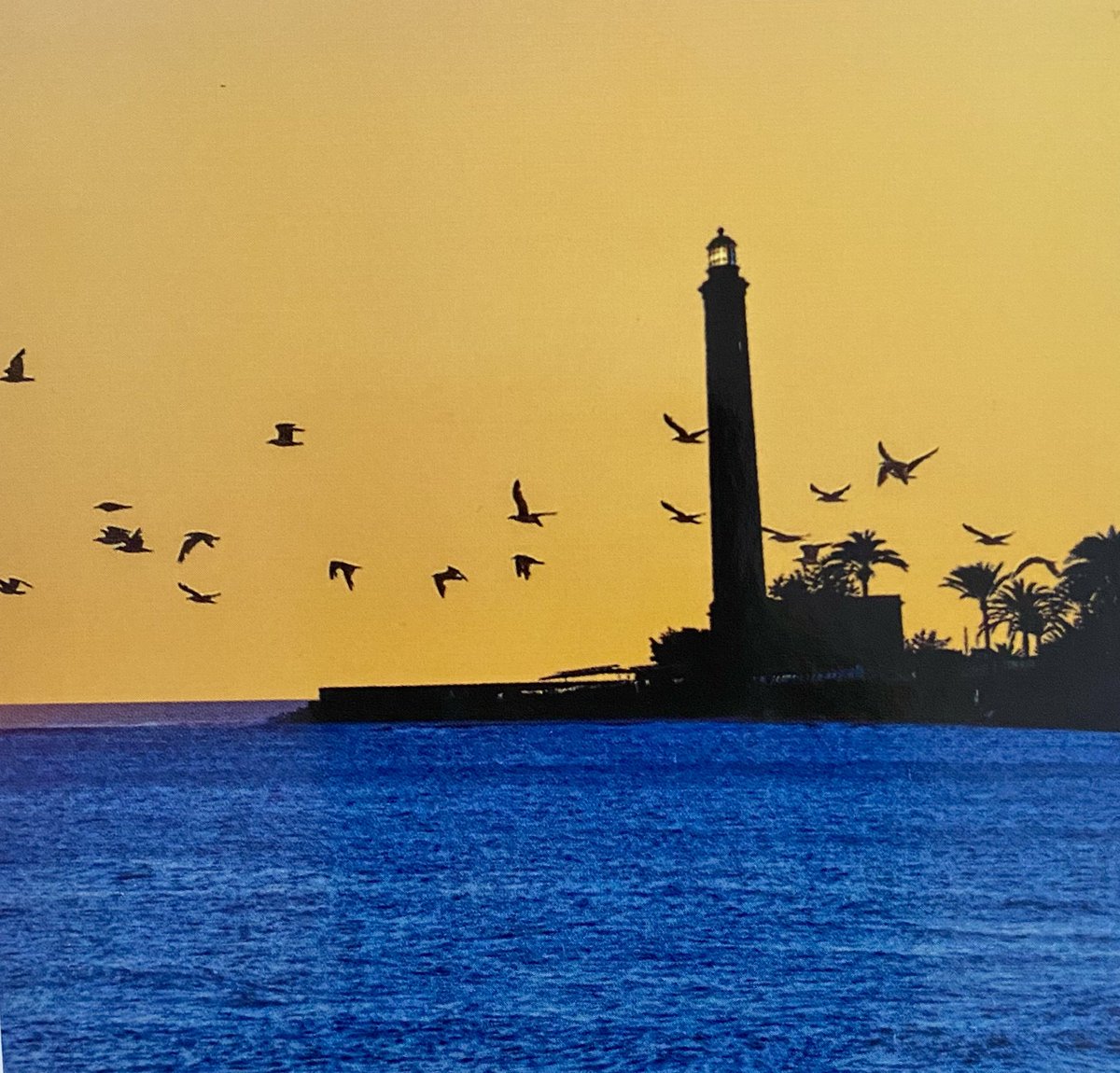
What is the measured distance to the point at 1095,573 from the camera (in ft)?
101

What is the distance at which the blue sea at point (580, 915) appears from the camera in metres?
14.8

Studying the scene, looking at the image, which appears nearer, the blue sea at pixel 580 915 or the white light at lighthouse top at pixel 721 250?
the blue sea at pixel 580 915

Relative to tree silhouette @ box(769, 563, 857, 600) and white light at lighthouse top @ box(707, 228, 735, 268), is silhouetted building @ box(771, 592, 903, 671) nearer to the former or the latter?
tree silhouette @ box(769, 563, 857, 600)

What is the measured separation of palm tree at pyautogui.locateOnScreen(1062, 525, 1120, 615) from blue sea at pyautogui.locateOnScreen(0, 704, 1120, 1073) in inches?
121

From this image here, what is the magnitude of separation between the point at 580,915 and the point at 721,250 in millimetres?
7834

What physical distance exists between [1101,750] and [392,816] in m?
15.3

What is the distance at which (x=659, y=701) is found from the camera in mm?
32781

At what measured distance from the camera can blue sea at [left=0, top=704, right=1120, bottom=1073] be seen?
48.6 ft

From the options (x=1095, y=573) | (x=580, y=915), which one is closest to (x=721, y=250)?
(x=580, y=915)

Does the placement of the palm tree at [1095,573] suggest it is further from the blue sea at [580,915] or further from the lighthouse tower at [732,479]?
the lighthouse tower at [732,479]

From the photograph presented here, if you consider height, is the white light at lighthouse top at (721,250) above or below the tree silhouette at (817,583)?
above

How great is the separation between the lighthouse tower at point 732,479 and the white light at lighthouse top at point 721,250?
1.24 m

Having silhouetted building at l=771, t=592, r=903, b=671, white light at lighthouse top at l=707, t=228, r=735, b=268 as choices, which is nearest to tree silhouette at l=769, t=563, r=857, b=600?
silhouetted building at l=771, t=592, r=903, b=671

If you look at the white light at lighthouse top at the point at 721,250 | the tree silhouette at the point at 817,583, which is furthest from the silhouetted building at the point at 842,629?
the white light at lighthouse top at the point at 721,250
